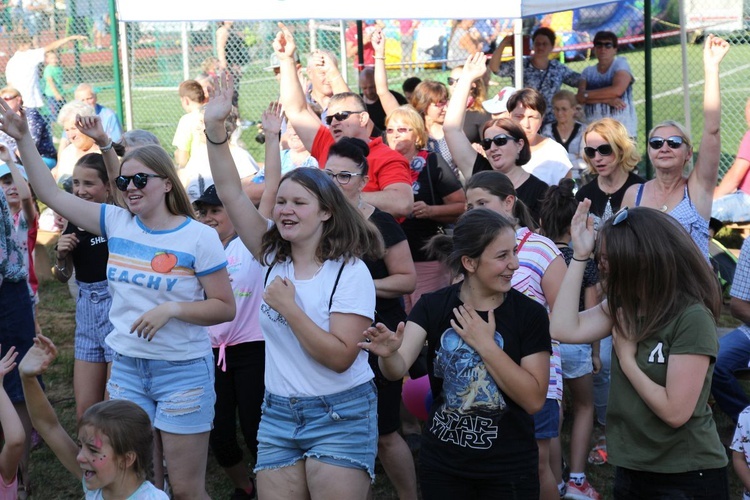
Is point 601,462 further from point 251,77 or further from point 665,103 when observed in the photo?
point 251,77

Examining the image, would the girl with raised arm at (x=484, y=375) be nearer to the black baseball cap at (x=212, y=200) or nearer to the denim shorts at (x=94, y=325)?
the black baseball cap at (x=212, y=200)

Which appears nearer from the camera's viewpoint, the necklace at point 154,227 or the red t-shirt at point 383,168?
the necklace at point 154,227

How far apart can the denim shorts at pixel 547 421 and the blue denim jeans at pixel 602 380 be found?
1.42 meters

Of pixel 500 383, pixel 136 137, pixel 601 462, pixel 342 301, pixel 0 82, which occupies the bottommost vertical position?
pixel 601 462

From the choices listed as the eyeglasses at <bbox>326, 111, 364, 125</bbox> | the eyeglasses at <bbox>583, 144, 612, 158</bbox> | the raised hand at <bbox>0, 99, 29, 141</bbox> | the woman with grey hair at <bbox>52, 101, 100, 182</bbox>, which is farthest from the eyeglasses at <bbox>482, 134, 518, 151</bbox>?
the woman with grey hair at <bbox>52, 101, 100, 182</bbox>

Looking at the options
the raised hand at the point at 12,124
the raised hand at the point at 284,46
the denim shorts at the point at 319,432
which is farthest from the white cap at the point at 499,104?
the denim shorts at the point at 319,432

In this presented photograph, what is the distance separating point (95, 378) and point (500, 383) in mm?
2643

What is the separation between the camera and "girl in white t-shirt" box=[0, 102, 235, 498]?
13.1 feet

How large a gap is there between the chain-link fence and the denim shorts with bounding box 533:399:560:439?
921 centimetres

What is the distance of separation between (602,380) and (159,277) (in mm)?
3034

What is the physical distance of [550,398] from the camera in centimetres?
435

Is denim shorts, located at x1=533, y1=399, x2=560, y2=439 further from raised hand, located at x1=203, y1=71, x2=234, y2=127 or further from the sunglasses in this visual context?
raised hand, located at x1=203, y1=71, x2=234, y2=127

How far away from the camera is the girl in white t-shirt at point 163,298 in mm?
4008

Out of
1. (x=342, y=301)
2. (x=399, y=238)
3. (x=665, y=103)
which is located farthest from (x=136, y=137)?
(x=665, y=103)
